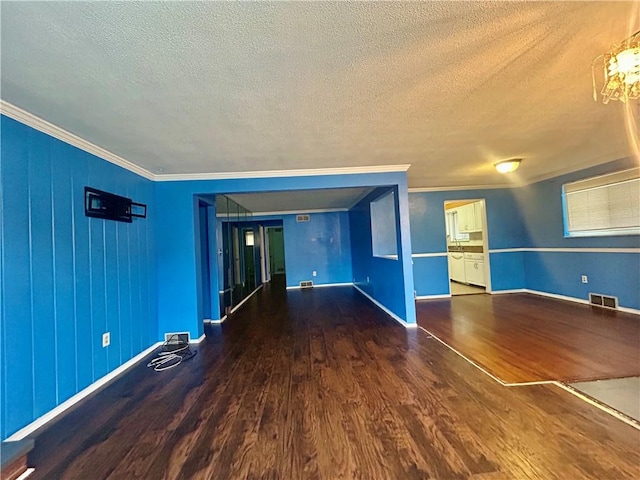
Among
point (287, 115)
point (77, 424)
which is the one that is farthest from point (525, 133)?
point (77, 424)

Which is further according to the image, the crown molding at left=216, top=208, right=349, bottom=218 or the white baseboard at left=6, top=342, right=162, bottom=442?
the crown molding at left=216, top=208, right=349, bottom=218

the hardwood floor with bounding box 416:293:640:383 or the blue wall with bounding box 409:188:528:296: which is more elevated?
the blue wall with bounding box 409:188:528:296

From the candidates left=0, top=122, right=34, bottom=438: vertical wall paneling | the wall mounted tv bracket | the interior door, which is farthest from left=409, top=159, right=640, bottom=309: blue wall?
the interior door

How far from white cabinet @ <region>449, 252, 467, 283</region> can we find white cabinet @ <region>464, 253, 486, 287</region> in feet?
0.51

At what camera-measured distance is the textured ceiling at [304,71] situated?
4.27 feet

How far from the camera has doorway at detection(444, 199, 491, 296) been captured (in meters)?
6.23

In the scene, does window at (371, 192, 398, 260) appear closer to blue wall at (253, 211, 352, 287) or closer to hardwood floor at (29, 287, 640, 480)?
hardwood floor at (29, 287, 640, 480)

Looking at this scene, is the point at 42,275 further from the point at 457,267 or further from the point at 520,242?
the point at 457,267

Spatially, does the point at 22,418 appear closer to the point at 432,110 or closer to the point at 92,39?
the point at 92,39

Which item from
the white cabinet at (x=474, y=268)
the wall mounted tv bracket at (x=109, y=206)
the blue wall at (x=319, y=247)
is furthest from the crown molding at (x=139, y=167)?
the blue wall at (x=319, y=247)

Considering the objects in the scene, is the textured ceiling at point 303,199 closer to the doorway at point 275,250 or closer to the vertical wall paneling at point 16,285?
the doorway at point 275,250

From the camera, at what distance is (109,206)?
9.37ft

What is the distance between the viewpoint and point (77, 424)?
80.0 inches

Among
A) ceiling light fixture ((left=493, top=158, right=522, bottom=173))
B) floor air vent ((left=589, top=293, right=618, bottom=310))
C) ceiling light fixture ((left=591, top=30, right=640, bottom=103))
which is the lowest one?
floor air vent ((left=589, top=293, right=618, bottom=310))
